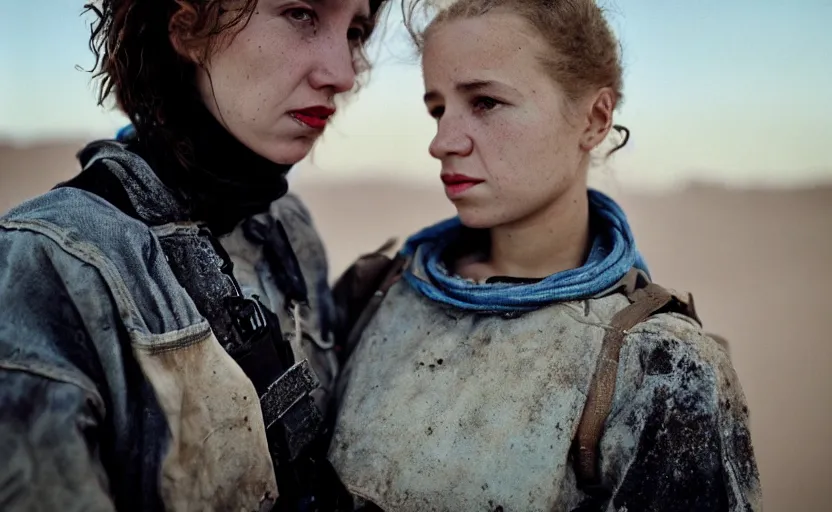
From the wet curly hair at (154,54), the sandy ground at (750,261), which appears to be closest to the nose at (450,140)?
the wet curly hair at (154,54)

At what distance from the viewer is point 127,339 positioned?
1.55 meters

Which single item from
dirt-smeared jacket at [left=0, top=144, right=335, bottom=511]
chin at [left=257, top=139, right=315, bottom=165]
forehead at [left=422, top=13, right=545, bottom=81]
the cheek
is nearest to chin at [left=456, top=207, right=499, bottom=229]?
forehead at [left=422, top=13, right=545, bottom=81]

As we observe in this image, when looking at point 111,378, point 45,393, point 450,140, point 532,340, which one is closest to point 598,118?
point 450,140

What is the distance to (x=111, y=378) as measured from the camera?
4.99 ft

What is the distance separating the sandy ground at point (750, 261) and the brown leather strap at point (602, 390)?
3.22 meters

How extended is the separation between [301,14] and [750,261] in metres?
6.94

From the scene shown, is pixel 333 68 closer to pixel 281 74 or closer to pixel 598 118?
pixel 281 74

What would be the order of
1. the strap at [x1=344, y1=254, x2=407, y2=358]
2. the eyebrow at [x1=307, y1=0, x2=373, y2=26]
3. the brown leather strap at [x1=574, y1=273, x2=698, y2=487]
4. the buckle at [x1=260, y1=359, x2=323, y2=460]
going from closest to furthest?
the brown leather strap at [x1=574, y1=273, x2=698, y2=487] < the buckle at [x1=260, y1=359, x2=323, y2=460] < the eyebrow at [x1=307, y1=0, x2=373, y2=26] < the strap at [x1=344, y1=254, x2=407, y2=358]

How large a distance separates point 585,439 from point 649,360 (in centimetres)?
25

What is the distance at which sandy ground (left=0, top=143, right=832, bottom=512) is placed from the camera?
193 inches

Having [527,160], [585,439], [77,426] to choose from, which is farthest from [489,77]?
[77,426]

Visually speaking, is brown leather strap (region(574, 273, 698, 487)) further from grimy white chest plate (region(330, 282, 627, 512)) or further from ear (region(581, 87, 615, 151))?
ear (region(581, 87, 615, 151))

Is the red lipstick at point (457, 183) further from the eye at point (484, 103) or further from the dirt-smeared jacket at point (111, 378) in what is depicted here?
the dirt-smeared jacket at point (111, 378)

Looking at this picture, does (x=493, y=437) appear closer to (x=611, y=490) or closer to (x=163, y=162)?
(x=611, y=490)
